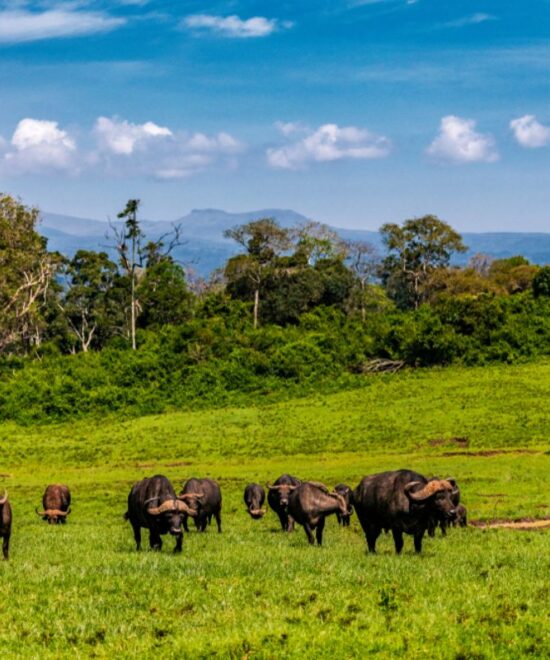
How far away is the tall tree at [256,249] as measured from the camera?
10494 centimetres

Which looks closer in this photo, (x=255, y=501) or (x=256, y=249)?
(x=255, y=501)

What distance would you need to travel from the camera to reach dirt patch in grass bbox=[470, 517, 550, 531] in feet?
102

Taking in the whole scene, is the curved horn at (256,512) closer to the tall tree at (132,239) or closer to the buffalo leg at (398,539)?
the buffalo leg at (398,539)

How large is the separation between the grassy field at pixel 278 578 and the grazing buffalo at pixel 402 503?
73 centimetres

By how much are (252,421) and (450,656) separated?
55.2 m

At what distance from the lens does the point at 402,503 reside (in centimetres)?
2098

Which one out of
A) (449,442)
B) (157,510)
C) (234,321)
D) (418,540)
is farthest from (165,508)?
(234,321)

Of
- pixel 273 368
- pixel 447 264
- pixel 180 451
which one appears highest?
pixel 447 264

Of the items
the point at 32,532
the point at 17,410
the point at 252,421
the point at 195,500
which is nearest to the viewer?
the point at 195,500

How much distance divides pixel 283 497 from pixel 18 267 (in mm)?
63351

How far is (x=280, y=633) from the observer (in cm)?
1334

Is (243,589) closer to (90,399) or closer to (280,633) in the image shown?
(280,633)

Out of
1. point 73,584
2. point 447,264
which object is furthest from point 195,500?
point 447,264

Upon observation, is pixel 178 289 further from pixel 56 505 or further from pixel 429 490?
pixel 429 490
